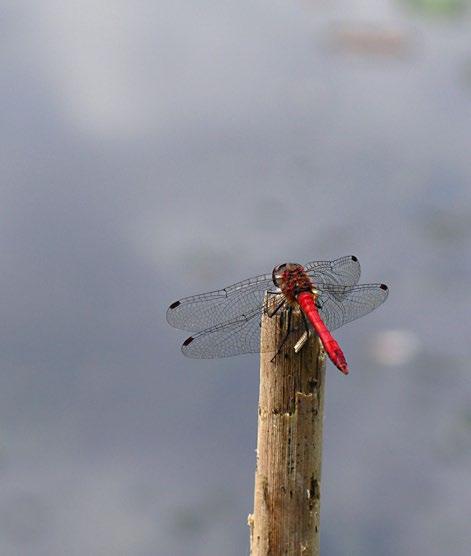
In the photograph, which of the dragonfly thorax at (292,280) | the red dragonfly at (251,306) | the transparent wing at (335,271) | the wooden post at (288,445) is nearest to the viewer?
the wooden post at (288,445)

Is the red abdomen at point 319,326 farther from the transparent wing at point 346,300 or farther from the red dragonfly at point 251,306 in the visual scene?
the transparent wing at point 346,300

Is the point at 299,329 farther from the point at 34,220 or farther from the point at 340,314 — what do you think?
the point at 34,220

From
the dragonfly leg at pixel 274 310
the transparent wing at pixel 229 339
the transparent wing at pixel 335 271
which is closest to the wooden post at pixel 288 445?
the dragonfly leg at pixel 274 310

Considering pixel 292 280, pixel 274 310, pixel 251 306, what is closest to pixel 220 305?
pixel 251 306

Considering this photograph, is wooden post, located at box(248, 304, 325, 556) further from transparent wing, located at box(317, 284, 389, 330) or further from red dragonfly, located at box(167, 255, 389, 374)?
transparent wing, located at box(317, 284, 389, 330)

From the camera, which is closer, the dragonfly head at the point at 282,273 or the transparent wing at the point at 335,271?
the dragonfly head at the point at 282,273

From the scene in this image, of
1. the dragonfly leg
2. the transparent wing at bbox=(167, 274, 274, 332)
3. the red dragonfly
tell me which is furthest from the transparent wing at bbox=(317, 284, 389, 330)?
the dragonfly leg
